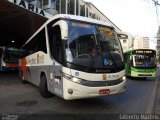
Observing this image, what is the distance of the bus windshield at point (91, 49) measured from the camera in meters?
7.79

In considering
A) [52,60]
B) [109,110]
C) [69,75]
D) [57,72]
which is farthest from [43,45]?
[109,110]

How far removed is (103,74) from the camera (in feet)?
26.1

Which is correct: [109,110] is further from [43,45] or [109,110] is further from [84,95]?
[43,45]

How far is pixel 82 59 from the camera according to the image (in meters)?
7.78

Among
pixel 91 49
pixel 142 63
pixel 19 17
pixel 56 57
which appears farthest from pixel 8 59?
pixel 91 49

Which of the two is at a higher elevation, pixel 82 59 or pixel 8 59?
pixel 82 59

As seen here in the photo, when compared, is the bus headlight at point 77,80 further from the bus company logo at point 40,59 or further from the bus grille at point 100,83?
the bus company logo at point 40,59

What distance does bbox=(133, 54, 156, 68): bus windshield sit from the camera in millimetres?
20458

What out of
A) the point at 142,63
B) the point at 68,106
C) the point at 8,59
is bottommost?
the point at 68,106

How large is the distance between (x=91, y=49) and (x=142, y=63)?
522 inches

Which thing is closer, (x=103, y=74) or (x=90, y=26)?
(x=103, y=74)

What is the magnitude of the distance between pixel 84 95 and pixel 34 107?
Answer: 1840mm

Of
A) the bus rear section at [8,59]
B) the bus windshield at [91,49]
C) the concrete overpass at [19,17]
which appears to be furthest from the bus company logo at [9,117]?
the bus rear section at [8,59]

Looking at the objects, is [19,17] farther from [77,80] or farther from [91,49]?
[77,80]
